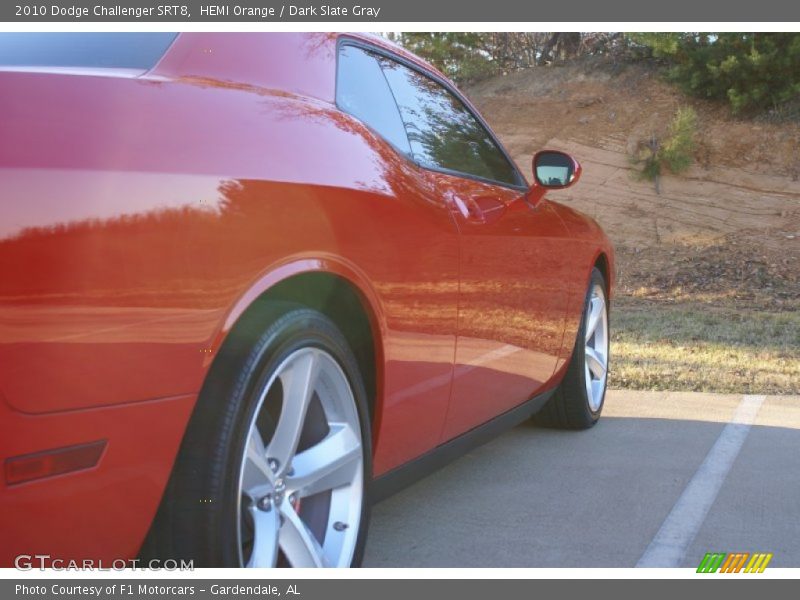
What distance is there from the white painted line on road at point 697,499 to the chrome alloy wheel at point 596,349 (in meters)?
Answer: 0.65

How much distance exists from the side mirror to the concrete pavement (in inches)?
48.9

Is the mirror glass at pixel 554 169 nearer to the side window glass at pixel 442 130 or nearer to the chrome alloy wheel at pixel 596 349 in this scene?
the side window glass at pixel 442 130

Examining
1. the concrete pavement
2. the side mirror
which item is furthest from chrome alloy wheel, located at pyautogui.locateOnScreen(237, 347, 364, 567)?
the side mirror

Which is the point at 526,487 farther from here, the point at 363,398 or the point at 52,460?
the point at 52,460

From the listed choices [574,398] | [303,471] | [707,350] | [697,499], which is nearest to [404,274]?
[303,471]

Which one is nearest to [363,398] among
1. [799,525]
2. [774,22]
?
[799,525]

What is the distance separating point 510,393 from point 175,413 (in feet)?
7.15

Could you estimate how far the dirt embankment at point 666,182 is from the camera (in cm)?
1284

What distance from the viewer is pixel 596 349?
5.46 m

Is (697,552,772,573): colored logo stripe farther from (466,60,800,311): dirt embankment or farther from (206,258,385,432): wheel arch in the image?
(466,60,800,311): dirt embankment

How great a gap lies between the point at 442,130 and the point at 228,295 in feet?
6.25

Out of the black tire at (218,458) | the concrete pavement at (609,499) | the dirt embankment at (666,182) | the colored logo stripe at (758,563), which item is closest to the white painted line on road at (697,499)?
the concrete pavement at (609,499)

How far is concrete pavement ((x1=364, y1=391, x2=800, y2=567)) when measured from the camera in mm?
3418

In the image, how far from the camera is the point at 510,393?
409 cm
